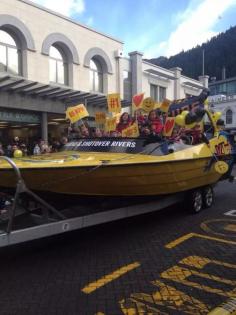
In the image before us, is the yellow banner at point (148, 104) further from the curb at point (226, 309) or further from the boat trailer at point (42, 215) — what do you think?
the curb at point (226, 309)

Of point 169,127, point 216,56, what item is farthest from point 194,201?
point 216,56

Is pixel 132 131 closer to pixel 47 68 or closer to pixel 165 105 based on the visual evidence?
pixel 165 105

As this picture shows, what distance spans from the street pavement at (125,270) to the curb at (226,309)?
0.12 m

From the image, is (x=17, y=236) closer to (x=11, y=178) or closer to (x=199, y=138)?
(x=11, y=178)

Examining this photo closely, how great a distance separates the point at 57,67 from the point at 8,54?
116 inches

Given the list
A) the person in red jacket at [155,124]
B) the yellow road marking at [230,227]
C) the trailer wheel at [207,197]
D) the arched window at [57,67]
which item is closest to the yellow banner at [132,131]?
the person in red jacket at [155,124]

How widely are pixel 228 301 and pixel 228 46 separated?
87.3 metres

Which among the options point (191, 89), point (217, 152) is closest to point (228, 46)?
point (191, 89)

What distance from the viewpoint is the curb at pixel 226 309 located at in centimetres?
348

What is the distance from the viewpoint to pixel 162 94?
2919 cm

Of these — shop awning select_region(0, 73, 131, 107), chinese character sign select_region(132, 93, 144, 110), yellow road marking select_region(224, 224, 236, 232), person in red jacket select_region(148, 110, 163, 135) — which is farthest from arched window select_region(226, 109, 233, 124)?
yellow road marking select_region(224, 224, 236, 232)

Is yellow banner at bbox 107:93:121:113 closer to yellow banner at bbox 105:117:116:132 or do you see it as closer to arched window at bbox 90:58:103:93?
yellow banner at bbox 105:117:116:132

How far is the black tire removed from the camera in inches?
304

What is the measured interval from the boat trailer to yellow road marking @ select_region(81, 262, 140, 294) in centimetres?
95
